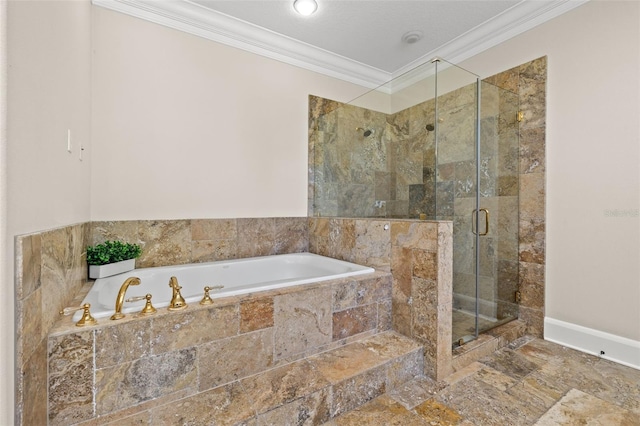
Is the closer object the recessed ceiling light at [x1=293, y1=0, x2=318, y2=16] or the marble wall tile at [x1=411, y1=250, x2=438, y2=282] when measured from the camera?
the marble wall tile at [x1=411, y1=250, x2=438, y2=282]

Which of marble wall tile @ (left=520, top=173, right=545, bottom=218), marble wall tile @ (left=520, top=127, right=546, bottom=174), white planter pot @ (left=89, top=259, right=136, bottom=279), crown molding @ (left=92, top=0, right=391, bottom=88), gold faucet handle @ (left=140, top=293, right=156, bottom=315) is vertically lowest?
gold faucet handle @ (left=140, top=293, right=156, bottom=315)

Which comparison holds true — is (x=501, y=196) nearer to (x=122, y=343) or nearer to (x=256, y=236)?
(x=256, y=236)

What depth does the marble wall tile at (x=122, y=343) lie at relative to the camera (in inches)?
42.5

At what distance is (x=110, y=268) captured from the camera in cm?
187

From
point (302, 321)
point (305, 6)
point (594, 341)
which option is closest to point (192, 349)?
point (302, 321)

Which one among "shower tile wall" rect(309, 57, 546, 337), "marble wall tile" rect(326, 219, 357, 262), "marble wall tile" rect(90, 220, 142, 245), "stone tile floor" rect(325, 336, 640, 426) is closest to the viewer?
"stone tile floor" rect(325, 336, 640, 426)

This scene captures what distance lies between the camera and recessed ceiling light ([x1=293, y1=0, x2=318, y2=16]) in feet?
7.07

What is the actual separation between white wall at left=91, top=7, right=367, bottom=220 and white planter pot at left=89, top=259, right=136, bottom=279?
1.25 feet

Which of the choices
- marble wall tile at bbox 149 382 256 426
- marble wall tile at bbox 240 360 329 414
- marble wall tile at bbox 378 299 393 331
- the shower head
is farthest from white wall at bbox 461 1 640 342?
marble wall tile at bbox 149 382 256 426

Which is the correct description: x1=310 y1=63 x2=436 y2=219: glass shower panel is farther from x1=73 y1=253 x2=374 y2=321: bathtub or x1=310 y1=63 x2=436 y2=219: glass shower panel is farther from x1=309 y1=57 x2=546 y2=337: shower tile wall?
x1=73 y1=253 x2=374 y2=321: bathtub

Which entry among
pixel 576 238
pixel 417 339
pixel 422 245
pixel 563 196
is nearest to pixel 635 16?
pixel 563 196

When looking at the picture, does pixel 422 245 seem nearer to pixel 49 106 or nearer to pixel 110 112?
pixel 49 106

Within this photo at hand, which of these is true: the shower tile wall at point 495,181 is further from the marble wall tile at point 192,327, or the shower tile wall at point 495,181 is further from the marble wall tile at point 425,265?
the marble wall tile at point 192,327

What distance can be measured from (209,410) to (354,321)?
2.97ft
